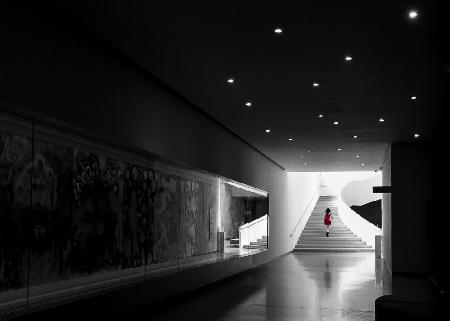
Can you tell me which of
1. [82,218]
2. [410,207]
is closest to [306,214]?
[410,207]

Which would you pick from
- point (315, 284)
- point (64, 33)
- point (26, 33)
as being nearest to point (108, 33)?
point (64, 33)

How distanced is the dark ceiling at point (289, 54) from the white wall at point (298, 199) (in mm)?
12763

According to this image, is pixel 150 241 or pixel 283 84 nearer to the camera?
pixel 150 241

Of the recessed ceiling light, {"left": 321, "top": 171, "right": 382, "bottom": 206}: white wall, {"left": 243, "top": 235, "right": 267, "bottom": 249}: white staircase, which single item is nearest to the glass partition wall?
the recessed ceiling light

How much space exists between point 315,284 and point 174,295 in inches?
142

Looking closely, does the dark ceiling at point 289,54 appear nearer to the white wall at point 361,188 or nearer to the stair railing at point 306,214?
the stair railing at point 306,214

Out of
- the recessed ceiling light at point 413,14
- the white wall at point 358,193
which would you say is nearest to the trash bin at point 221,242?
the recessed ceiling light at point 413,14

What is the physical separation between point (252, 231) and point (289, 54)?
8163mm

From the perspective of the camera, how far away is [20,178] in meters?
5.05

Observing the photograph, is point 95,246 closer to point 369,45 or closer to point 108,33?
point 108,33

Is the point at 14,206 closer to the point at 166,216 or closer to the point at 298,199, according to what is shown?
the point at 166,216

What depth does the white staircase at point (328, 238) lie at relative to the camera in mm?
24891

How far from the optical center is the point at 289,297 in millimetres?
9648

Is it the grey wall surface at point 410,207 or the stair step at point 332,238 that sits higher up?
the grey wall surface at point 410,207
